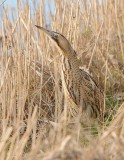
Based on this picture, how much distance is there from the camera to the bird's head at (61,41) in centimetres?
397

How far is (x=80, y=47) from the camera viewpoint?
5445 mm

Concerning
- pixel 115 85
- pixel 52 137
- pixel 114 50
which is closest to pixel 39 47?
pixel 115 85

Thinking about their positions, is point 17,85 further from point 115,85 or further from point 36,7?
point 115,85

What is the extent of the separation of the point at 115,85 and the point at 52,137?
11.9 ft

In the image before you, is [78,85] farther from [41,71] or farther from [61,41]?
[41,71]

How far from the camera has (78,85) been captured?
160 inches

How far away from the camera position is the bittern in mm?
4047

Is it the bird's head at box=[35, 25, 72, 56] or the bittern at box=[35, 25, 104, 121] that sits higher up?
the bird's head at box=[35, 25, 72, 56]

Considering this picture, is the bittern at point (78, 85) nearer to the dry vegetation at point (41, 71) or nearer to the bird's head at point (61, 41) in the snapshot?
the bird's head at point (61, 41)

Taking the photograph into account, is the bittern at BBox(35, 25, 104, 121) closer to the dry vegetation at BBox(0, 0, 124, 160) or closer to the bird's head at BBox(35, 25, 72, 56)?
the bird's head at BBox(35, 25, 72, 56)

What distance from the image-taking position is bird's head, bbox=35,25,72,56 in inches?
156

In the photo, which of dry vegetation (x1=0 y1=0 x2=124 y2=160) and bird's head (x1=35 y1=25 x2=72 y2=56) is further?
bird's head (x1=35 y1=25 x2=72 y2=56)

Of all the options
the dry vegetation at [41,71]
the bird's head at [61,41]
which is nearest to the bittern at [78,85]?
the bird's head at [61,41]

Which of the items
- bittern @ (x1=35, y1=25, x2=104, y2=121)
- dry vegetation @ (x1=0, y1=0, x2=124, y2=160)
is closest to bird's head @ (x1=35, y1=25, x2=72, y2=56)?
bittern @ (x1=35, y1=25, x2=104, y2=121)
